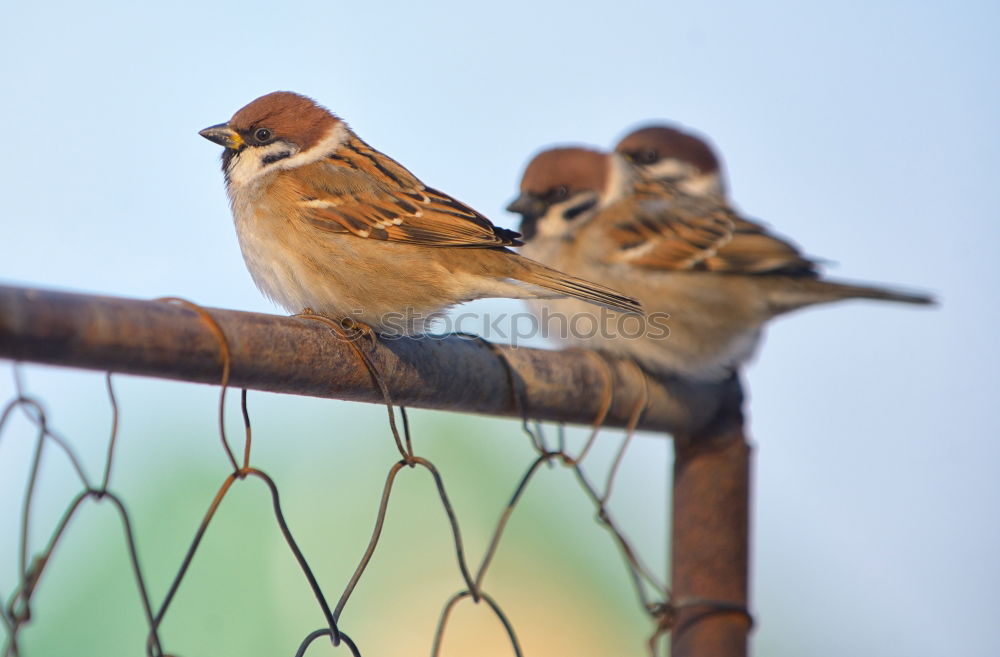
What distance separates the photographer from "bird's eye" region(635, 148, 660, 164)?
5.39m

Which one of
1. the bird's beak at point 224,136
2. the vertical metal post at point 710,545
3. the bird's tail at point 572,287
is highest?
the bird's beak at point 224,136

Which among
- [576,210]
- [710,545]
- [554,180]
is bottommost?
[710,545]

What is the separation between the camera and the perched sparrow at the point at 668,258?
12.4ft

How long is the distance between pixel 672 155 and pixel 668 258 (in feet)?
5.40

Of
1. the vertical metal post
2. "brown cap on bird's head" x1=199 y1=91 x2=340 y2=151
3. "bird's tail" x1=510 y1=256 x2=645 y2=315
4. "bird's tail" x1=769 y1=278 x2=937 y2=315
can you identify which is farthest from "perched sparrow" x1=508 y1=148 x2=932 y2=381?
the vertical metal post

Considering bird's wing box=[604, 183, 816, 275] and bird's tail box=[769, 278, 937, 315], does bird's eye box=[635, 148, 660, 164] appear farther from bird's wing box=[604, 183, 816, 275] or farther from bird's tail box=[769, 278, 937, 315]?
bird's tail box=[769, 278, 937, 315]

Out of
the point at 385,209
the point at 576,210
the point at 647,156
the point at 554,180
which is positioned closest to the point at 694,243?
the point at 576,210

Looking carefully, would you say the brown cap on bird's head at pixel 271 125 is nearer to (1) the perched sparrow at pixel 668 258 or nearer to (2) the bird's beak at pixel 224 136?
(2) the bird's beak at pixel 224 136

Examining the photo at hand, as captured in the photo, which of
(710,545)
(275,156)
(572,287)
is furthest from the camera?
(275,156)

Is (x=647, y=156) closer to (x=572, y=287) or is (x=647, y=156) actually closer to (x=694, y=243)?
(x=694, y=243)

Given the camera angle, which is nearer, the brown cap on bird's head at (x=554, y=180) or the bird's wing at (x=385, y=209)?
the bird's wing at (x=385, y=209)

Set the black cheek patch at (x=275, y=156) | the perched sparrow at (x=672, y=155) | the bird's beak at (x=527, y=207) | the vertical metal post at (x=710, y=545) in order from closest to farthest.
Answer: the vertical metal post at (x=710, y=545)
the black cheek patch at (x=275, y=156)
the bird's beak at (x=527, y=207)
the perched sparrow at (x=672, y=155)

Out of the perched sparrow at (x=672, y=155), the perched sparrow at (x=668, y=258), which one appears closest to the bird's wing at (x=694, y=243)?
the perched sparrow at (x=668, y=258)

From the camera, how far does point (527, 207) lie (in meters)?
4.04
